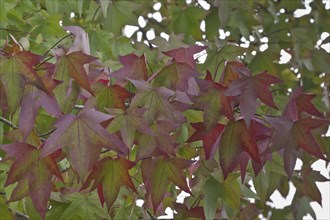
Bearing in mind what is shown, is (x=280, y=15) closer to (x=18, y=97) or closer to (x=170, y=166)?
(x=170, y=166)

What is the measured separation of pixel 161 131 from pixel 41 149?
0.58ft

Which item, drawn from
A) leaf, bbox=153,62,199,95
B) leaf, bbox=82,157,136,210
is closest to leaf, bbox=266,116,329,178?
leaf, bbox=153,62,199,95

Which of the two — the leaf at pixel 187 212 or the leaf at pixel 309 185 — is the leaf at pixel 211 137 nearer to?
the leaf at pixel 187 212

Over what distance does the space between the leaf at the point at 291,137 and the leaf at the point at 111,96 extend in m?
0.21

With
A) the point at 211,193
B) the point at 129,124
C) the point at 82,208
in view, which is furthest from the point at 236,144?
the point at 82,208

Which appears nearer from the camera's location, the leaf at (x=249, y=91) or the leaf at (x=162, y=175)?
the leaf at (x=249, y=91)

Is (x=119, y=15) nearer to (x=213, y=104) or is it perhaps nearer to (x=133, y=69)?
(x=133, y=69)

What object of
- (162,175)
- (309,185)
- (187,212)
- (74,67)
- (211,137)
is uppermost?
(74,67)

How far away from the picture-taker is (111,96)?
1021 millimetres

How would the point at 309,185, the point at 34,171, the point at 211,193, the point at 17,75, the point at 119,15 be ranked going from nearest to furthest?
the point at 17,75, the point at 34,171, the point at 211,193, the point at 309,185, the point at 119,15

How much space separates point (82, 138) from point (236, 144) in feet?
0.71

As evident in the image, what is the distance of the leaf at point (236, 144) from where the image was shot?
966mm

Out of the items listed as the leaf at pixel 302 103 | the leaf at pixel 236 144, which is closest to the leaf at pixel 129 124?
the leaf at pixel 236 144

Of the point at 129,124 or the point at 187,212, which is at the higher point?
the point at 129,124
